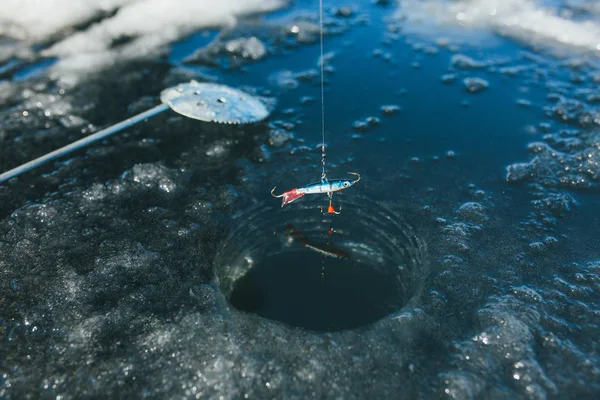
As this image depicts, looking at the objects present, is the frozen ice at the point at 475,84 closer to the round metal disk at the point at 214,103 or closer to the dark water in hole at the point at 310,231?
the dark water in hole at the point at 310,231

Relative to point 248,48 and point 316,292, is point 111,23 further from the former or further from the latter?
point 316,292

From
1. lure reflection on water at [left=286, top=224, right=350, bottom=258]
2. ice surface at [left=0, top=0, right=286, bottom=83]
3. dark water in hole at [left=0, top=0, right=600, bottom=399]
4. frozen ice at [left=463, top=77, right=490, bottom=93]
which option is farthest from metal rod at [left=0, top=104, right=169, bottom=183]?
frozen ice at [left=463, top=77, right=490, bottom=93]

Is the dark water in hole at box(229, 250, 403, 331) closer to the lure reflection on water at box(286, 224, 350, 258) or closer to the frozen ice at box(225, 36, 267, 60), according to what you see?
the lure reflection on water at box(286, 224, 350, 258)

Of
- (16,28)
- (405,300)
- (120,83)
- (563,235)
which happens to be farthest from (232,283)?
(16,28)

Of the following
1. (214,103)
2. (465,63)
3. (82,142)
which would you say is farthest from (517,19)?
(82,142)

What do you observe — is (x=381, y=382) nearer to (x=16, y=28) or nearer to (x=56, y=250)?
(x=56, y=250)

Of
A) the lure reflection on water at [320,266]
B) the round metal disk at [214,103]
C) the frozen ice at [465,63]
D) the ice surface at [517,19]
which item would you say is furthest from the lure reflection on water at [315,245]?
the ice surface at [517,19]
